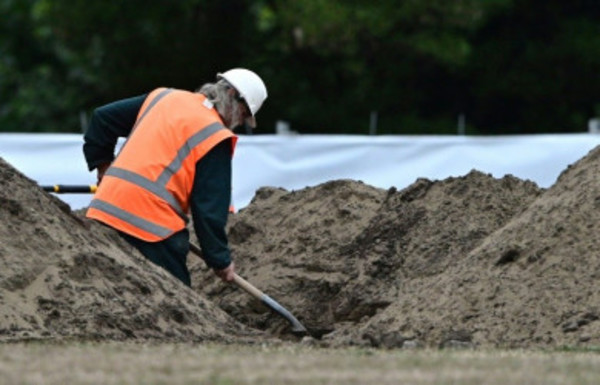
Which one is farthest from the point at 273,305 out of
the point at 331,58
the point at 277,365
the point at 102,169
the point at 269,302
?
the point at 331,58

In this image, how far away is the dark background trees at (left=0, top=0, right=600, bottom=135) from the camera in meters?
28.2

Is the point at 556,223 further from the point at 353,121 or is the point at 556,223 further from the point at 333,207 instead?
the point at 353,121

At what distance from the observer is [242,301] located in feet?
40.7

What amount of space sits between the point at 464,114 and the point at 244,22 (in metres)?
4.77

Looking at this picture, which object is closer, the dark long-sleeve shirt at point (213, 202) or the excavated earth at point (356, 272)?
the excavated earth at point (356, 272)

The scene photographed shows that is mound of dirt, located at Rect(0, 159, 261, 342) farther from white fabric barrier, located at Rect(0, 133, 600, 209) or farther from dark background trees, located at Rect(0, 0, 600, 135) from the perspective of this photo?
dark background trees, located at Rect(0, 0, 600, 135)

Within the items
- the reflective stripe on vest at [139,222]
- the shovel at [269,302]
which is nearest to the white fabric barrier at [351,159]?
the shovel at [269,302]

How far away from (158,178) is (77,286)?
1.41 metres

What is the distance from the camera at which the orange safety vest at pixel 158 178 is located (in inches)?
435

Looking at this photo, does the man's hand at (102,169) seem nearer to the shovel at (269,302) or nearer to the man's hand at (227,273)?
the shovel at (269,302)

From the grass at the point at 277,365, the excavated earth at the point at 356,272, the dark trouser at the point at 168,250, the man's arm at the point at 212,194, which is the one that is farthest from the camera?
the dark trouser at the point at 168,250

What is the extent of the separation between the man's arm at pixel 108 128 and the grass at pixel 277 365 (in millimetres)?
2884

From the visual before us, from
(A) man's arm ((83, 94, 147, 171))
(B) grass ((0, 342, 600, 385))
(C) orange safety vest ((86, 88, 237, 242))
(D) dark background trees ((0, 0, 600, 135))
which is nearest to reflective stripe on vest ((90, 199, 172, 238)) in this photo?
(C) orange safety vest ((86, 88, 237, 242))

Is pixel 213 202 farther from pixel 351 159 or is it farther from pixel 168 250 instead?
pixel 351 159
